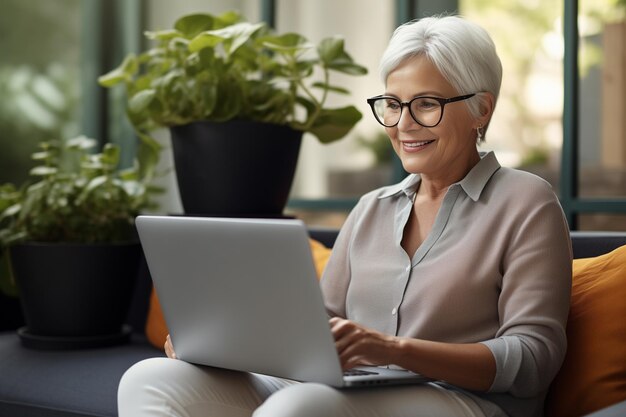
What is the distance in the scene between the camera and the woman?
4.98 ft

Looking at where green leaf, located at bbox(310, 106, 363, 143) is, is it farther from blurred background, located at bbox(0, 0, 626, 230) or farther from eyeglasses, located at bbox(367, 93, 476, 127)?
eyeglasses, located at bbox(367, 93, 476, 127)

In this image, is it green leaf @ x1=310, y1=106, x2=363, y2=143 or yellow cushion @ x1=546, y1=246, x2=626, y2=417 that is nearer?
yellow cushion @ x1=546, y1=246, x2=626, y2=417

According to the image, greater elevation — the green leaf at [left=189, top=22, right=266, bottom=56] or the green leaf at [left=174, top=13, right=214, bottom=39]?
the green leaf at [left=174, top=13, right=214, bottom=39]

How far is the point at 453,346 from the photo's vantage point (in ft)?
5.04

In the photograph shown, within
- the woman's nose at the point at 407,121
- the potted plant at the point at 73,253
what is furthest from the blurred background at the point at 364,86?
the woman's nose at the point at 407,121

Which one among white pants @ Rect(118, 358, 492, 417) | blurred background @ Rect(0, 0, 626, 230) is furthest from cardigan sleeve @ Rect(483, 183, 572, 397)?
blurred background @ Rect(0, 0, 626, 230)

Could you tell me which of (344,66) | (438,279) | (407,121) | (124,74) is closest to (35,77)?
(124,74)

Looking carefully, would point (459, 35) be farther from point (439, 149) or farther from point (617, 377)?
point (617, 377)

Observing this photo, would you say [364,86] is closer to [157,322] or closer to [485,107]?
[157,322]

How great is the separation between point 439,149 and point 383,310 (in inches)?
13.4

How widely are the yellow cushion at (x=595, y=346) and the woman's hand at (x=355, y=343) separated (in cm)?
46

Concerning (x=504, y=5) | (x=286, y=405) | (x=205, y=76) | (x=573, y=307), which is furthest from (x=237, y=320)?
(x=504, y=5)

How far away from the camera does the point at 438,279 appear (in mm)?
1706

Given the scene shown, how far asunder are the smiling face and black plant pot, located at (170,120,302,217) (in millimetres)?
739
